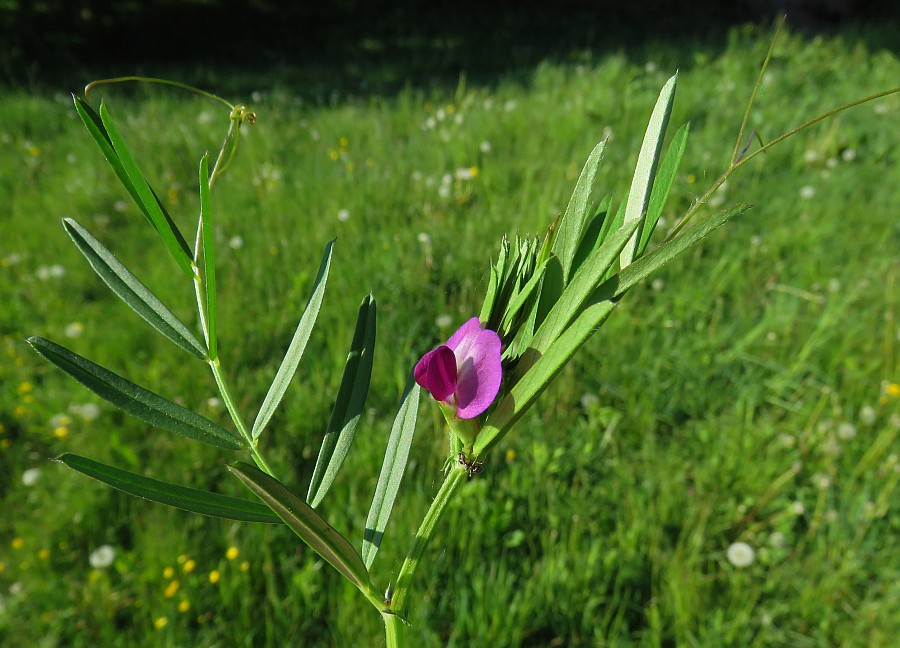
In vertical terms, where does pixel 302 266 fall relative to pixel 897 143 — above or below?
below

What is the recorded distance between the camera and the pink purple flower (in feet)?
1.06

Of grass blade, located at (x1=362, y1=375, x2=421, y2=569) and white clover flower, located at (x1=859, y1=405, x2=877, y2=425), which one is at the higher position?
grass blade, located at (x1=362, y1=375, x2=421, y2=569)

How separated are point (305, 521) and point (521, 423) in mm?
1261

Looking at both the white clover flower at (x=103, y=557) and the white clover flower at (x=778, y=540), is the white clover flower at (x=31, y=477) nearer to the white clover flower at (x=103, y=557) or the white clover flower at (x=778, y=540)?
the white clover flower at (x=103, y=557)

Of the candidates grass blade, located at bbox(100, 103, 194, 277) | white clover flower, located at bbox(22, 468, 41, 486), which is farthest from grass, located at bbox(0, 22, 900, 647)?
grass blade, located at bbox(100, 103, 194, 277)

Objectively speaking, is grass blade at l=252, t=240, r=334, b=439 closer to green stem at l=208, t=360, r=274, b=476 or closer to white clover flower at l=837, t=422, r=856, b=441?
green stem at l=208, t=360, r=274, b=476

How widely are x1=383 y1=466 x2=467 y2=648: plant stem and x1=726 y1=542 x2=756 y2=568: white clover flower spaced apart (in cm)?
109

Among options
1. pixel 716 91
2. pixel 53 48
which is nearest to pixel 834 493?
pixel 716 91

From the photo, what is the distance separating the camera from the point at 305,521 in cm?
34

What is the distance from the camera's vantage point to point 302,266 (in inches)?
81.6

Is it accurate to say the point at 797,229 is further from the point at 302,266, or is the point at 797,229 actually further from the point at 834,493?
the point at 302,266

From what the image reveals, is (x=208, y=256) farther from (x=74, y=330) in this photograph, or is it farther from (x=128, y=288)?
(x=74, y=330)

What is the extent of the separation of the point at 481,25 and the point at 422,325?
5853 mm

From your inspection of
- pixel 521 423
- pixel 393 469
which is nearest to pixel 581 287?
pixel 393 469
